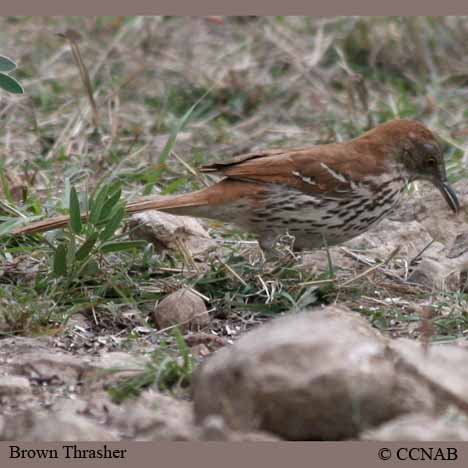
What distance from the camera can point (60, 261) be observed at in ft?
16.0

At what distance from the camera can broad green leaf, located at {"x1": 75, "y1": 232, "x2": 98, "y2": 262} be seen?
15.9 ft

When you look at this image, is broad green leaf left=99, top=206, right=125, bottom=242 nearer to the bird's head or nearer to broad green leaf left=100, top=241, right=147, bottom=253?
broad green leaf left=100, top=241, right=147, bottom=253

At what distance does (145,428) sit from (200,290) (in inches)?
69.5

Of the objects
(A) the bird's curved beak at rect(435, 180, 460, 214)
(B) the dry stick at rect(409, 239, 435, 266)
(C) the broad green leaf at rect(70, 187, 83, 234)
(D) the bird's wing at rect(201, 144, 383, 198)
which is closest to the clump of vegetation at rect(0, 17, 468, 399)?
(C) the broad green leaf at rect(70, 187, 83, 234)

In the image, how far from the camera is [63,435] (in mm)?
3230

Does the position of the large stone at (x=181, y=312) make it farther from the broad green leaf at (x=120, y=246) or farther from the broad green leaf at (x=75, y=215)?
the broad green leaf at (x=75, y=215)

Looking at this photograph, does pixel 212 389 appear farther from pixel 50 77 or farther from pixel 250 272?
pixel 50 77

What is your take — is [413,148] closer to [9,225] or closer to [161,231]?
[161,231]

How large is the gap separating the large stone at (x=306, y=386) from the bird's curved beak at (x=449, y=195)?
2.72 meters

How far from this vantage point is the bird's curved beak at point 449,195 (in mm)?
6004

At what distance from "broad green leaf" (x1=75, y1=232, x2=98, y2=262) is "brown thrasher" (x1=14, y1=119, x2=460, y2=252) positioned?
2.00ft

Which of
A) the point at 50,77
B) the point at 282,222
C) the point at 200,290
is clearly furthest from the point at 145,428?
the point at 50,77

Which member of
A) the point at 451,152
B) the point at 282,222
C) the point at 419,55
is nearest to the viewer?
the point at 282,222

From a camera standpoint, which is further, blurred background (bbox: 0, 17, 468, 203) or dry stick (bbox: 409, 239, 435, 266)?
blurred background (bbox: 0, 17, 468, 203)
